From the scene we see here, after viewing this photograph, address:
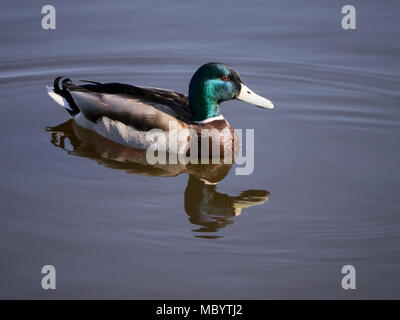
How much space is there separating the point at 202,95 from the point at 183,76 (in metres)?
2.00

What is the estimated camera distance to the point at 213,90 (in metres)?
8.44

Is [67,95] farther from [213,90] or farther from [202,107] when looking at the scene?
[213,90]

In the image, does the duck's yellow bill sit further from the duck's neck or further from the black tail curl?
the black tail curl

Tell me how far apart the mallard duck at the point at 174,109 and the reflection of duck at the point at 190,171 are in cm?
20

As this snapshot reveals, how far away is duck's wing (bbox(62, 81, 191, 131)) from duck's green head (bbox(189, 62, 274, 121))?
0.18 metres

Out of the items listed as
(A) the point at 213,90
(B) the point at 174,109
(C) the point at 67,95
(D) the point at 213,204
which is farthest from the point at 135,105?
(D) the point at 213,204

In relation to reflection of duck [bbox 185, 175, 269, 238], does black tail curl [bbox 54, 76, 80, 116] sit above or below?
above

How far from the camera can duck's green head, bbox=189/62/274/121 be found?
835 cm

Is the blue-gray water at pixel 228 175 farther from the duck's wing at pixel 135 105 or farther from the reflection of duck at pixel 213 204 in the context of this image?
the duck's wing at pixel 135 105

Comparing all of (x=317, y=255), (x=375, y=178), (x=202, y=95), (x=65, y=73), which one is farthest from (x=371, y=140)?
(x=65, y=73)

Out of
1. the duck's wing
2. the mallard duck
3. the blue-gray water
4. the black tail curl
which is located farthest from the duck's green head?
the black tail curl

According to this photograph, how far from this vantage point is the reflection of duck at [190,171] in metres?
7.31

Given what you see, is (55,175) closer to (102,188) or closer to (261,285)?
(102,188)

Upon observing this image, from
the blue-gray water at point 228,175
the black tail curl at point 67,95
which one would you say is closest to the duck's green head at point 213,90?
the blue-gray water at point 228,175
